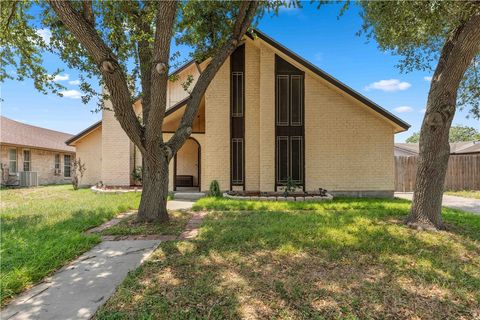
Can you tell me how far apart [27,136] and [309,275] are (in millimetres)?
23455

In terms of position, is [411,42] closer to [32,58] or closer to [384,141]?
[384,141]

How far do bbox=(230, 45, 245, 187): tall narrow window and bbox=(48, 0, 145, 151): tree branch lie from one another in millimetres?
6062

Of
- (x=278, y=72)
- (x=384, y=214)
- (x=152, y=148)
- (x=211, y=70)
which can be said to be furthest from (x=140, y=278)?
(x=278, y=72)

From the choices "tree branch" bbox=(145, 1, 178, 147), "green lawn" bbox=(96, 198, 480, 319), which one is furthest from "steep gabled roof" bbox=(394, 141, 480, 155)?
"tree branch" bbox=(145, 1, 178, 147)

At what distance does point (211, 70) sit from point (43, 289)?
5.46 m

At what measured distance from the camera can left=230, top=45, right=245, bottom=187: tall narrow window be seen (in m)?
11.3

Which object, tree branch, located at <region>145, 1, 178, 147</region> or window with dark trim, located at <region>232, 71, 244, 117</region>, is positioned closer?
tree branch, located at <region>145, 1, 178, 147</region>

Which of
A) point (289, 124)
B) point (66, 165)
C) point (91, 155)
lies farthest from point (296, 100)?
point (66, 165)

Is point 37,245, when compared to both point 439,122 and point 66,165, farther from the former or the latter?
point 66,165

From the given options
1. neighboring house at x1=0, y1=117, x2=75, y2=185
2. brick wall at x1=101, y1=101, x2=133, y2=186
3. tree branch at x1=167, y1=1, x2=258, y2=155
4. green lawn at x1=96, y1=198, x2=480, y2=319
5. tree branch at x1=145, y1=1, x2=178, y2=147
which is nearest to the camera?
green lawn at x1=96, y1=198, x2=480, y2=319

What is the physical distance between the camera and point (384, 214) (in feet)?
23.4

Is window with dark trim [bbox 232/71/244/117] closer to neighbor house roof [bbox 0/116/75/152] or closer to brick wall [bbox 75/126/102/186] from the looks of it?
brick wall [bbox 75/126/102/186]

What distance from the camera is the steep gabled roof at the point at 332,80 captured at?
10469mm

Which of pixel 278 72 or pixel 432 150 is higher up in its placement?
pixel 278 72
